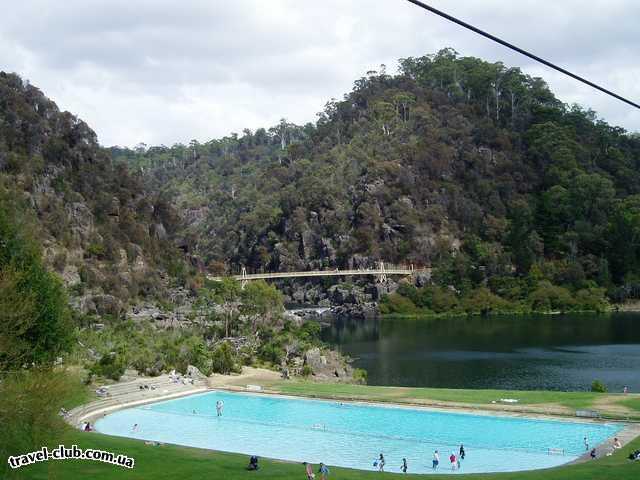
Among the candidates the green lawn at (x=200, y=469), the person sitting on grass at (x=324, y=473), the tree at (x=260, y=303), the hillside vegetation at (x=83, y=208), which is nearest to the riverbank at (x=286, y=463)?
the green lawn at (x=200, y=469)

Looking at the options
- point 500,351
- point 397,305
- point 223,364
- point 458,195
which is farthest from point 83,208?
point 458,195

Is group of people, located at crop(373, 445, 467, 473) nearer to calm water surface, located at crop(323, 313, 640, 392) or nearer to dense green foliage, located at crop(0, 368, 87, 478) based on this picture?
dense green foliage, located at crop(0, 368, 87, 478)

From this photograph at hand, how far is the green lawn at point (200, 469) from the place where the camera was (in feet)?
66.4

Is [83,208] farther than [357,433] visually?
Yes

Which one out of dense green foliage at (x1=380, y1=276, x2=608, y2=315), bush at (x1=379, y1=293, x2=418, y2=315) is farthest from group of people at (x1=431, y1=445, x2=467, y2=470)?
bush at (x1=379, y1=293, x2=418, y2=315)

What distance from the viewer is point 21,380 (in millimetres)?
18859

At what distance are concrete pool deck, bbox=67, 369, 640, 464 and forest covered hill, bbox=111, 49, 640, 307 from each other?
179ft

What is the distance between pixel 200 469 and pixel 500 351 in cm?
4558

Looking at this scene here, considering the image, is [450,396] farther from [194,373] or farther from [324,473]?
[194,373]

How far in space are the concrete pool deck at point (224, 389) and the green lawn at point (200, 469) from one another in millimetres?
3136

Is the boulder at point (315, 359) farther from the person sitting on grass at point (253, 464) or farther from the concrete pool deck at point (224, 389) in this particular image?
the person sitting on grass at point (253, 464)

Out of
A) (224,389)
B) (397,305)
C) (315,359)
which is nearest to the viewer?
Answer: (224,389)

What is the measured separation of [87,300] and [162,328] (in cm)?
919

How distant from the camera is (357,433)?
30.9 metres
